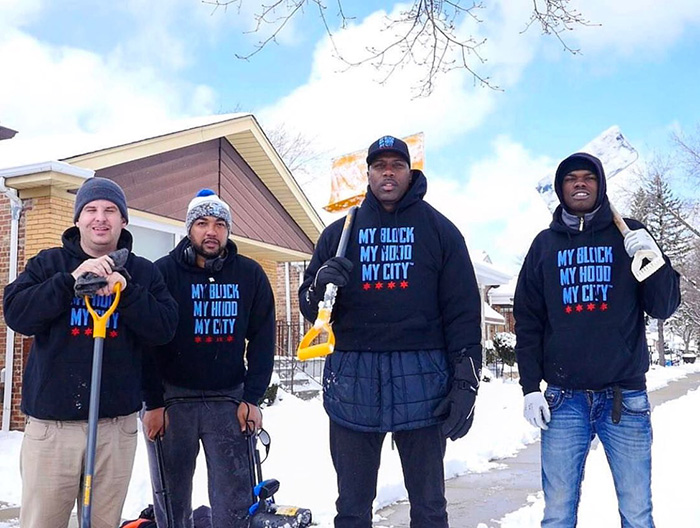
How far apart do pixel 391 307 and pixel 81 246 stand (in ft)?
4.95

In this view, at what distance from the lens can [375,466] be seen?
316cm

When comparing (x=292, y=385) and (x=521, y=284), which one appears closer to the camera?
(x=521, y=284)

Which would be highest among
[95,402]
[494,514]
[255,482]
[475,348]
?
[475,348]

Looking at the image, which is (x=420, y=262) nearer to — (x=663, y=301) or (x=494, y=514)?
(x=663, y=301)

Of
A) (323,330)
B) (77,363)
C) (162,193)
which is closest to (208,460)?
(77,363)

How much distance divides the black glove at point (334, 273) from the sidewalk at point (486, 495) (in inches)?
103

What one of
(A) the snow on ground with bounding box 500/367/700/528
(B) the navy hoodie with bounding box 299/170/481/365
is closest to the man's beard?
(B) the navy hoodie with bounding box 299/170/481/365

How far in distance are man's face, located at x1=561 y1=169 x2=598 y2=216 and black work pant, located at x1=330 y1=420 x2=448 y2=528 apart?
51.3 inches

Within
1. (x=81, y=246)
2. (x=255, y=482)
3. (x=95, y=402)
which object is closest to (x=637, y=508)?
(x=255, y=482)

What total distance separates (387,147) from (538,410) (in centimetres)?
144

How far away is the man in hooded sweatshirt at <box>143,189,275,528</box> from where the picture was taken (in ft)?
12.0

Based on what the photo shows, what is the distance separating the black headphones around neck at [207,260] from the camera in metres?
3.80

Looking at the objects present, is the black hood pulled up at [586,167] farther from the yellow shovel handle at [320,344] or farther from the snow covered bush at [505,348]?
the snow covered bush at [505,348]

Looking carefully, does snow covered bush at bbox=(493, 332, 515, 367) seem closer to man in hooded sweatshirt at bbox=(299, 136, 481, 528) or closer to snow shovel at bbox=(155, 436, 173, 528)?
snow shovel at bbox=(155, 436, 173, 528)
